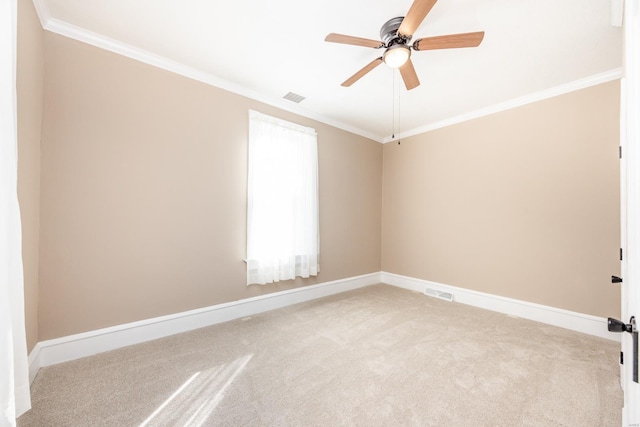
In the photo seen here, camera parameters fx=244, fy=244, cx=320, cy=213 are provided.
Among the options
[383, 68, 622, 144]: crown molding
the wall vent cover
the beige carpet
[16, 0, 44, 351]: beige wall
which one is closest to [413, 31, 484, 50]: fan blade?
[383, 68, 622, 144]: crown molding

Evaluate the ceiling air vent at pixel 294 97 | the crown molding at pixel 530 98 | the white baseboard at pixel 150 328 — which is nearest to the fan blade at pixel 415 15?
the ceiling air vent at pixel 294 97

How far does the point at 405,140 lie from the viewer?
4.38m

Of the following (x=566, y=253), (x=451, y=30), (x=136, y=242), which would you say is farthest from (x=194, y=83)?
(x=566, y=253)

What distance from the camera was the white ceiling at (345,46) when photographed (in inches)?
73.0

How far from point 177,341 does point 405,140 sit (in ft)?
14.3

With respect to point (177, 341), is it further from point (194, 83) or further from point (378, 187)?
point (378, 187)

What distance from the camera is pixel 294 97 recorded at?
322 centimetres

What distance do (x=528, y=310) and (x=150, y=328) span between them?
426cm

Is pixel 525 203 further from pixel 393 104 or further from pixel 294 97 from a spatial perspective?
pixel 294 97

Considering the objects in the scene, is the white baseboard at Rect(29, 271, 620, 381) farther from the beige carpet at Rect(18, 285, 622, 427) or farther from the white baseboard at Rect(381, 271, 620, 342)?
the beige carpet at Rect(18, 285, 622, 427)

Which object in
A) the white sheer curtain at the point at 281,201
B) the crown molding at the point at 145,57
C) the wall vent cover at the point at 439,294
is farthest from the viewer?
the wall vent cover at the point at 439,294

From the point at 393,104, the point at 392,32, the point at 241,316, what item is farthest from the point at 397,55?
the point at 241,316

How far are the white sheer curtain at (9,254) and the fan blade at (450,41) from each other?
2232 millimetres

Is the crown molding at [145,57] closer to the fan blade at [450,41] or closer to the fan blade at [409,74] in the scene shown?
the fan blade at [409,74]
